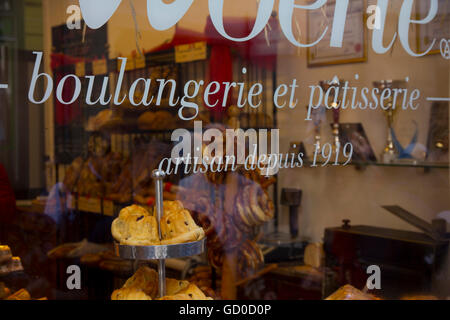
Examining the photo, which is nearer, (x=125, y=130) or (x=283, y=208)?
(x=125, y=130)

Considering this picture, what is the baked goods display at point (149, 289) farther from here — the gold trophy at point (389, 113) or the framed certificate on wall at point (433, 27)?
the framed certificate on wall at point (433, 27)

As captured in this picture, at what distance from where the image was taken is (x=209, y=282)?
2.45 m

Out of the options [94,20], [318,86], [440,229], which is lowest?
[440,229]

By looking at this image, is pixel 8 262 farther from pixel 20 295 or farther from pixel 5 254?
pixel 20 295

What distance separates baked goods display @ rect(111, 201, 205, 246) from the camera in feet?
5.62

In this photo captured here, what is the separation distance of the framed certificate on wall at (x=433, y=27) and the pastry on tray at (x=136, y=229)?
1551 millimetres

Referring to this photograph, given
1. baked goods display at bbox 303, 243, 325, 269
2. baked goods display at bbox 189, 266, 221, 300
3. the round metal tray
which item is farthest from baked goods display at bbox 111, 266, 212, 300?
baked goods display at bbox 303, 243, 325, 269

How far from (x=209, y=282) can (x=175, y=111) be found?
0.84 m

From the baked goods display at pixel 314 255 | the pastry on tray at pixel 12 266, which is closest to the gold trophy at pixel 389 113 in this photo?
the baked goods display at pixel 314 255

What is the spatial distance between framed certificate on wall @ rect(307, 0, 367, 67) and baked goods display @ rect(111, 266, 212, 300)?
48.7 inches

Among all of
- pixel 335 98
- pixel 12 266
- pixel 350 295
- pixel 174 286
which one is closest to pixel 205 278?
pixel 174 286

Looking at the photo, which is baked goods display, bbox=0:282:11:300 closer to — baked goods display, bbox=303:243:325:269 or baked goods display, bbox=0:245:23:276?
baked goods display, bbox=0:245:23:276
